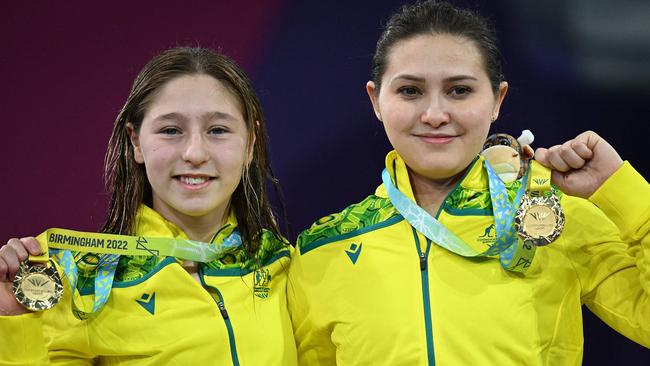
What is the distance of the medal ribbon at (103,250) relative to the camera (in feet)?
7.96

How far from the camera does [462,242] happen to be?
2.47 meters

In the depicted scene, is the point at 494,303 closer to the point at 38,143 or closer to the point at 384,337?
the point at 384,337

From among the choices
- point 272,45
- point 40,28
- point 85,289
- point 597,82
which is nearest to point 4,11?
point 40,28

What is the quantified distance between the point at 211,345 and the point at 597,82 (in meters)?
1.75

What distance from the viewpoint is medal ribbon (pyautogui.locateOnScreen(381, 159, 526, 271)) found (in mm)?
2418

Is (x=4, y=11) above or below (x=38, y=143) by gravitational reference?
above

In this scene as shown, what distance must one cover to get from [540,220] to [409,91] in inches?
21.5

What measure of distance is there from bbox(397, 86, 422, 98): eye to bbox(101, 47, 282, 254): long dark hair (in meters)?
0.49

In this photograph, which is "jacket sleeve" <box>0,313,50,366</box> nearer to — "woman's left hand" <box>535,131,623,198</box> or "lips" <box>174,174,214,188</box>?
"lips" <box>174,174,214,188</box>

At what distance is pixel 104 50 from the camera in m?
3.44

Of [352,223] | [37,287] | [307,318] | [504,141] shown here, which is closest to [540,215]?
[504,141]

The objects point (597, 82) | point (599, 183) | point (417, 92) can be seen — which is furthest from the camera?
point (597, 82)

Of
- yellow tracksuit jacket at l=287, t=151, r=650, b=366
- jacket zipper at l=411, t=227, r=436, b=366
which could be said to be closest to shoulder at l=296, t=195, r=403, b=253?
yellow tracksuit jacket at l=287, t=151, r=650, b=366

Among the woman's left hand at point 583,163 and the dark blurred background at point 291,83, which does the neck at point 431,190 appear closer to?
the woman's left hand at point 583,163
